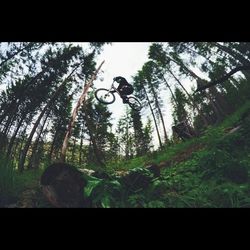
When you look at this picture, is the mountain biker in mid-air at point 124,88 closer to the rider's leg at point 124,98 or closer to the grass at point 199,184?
the rider's leg at point 124,98

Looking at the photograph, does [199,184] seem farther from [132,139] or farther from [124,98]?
[132,139]

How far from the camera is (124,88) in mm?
8664

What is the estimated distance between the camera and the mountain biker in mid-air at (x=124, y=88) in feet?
28.1

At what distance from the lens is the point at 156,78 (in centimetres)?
1994

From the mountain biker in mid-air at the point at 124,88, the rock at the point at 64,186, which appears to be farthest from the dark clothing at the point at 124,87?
the rock at the point at 64,186

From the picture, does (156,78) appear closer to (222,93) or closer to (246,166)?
(222,93)

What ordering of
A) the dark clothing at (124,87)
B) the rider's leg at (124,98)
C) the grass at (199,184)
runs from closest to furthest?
the grass at (199,184)
the dark clothing at (124,87)
the rider's leg at (124,98)

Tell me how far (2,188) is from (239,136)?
621 centimetres

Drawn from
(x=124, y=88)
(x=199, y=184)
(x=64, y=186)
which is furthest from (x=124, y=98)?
(x=64, y=186)

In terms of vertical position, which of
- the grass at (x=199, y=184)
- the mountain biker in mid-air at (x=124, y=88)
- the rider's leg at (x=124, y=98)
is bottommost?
the grass at (x=199, y=184)

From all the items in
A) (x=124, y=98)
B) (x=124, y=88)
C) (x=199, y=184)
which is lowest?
(x=199, y=184)

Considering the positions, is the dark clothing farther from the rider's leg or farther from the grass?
the grass

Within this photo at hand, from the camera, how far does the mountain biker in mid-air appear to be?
856 centimetres
